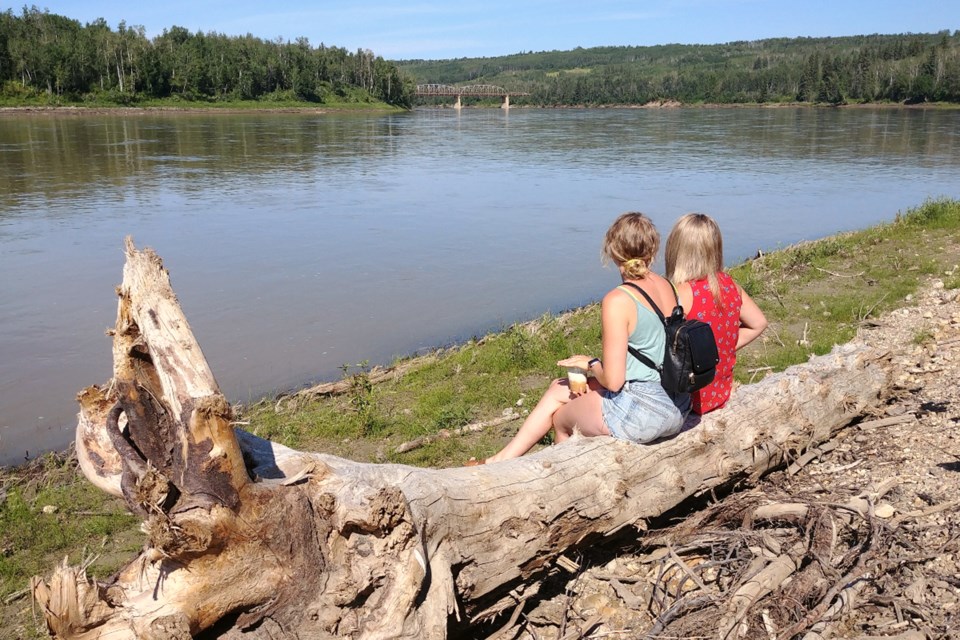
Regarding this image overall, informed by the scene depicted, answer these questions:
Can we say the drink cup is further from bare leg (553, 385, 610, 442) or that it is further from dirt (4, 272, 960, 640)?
dirt (4, 272, 960, 640)

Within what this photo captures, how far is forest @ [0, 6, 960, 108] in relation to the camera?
8162 centimetres

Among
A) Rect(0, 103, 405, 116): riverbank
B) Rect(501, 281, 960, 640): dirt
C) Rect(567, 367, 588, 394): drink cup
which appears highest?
Rect(0, 103, 405, 116): riverbank

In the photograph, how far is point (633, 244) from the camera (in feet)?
14.0

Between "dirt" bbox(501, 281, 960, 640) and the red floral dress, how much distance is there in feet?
2.06

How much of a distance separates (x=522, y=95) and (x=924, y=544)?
160 metres

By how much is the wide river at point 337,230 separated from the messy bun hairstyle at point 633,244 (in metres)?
5.77

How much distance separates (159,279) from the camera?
370 centimetres

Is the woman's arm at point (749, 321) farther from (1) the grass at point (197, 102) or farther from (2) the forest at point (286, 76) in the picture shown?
(2) the forest at point (286, 76)

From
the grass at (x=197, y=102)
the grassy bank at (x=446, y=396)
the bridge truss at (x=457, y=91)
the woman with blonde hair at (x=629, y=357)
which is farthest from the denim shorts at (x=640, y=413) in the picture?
the bridge truss at (x=457, y=91)

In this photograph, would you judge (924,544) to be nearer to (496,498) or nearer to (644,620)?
(644,620)

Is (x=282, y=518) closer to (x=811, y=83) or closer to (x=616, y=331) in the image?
(x=616, y=331)

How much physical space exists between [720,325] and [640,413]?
84 cm

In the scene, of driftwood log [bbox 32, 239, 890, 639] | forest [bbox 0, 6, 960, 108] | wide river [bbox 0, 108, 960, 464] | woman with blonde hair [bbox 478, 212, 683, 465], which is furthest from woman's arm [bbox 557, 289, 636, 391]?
forest [bbox 0, 6, 960, 108]

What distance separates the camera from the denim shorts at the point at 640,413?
174 inches
